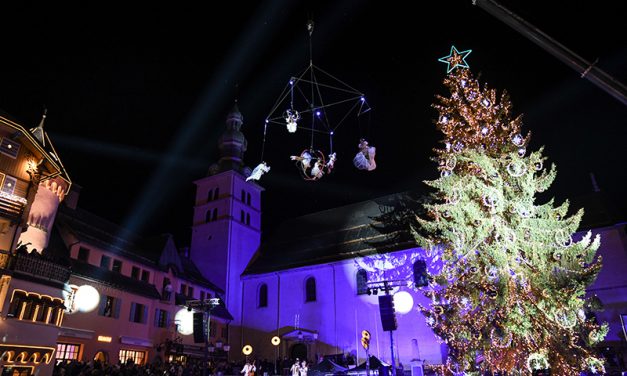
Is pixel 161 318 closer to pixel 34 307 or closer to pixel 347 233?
pixel 34 307

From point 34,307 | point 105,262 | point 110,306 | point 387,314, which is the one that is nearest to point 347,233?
point 387,314

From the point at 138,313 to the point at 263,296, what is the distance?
43.2 ft

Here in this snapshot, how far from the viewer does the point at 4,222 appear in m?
20.3

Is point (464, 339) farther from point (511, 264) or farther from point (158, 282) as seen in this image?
point (158, 282)

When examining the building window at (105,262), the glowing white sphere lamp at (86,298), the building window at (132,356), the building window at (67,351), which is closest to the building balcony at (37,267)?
the glowing white sphere lamp at (86,298)

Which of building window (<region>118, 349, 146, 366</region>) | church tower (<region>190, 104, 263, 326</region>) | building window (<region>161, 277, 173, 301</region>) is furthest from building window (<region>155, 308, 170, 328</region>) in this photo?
church tower (<region>190, 104, 263, 326</region>)

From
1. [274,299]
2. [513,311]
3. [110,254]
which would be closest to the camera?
[513,311]

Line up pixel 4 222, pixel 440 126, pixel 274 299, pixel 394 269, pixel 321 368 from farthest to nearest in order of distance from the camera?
pixel 274 299 → pixel 394 269 → pixel 321 368 → pixel 4 222 → pixel 440 126

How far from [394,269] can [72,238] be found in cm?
2388

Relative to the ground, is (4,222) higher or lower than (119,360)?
higher

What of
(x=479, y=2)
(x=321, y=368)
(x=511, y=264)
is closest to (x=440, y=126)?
(x=511, y=264)

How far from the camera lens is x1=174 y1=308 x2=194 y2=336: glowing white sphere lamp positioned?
3214cm

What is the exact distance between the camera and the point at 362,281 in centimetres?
3400

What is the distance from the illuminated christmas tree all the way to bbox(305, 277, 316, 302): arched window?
19664 millimetres
